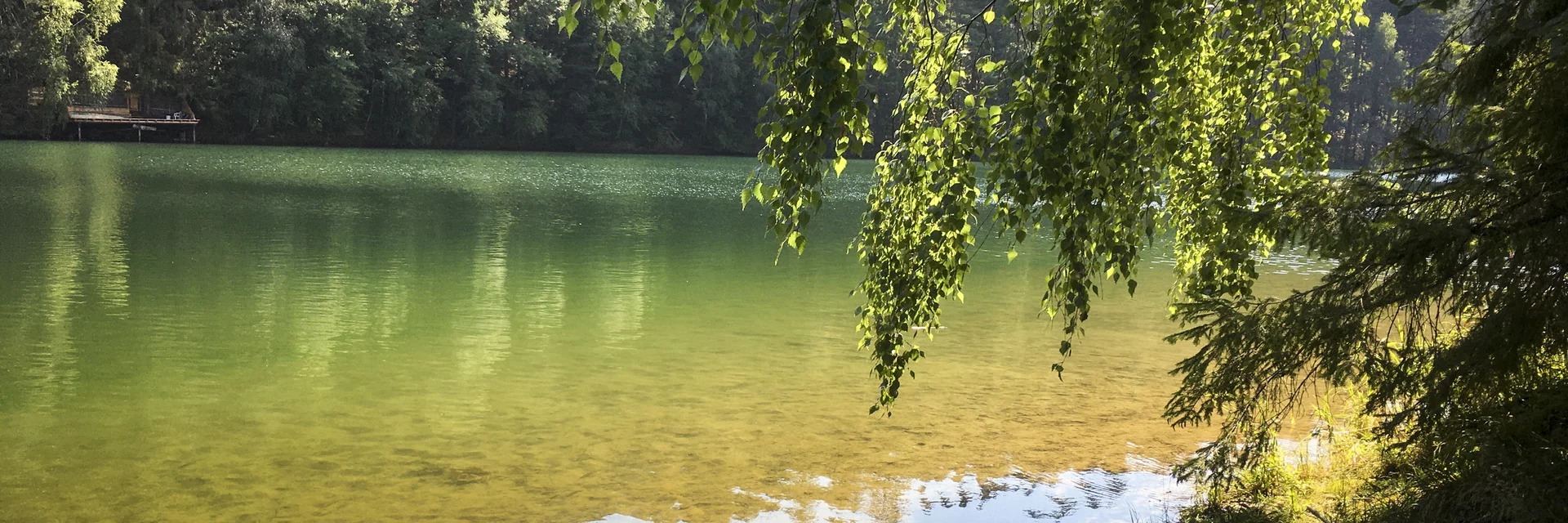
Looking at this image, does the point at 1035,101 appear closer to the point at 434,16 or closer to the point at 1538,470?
the point at 1538,470

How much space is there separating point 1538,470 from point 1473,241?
74 centimetres

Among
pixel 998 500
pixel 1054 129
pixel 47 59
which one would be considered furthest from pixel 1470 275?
pixel 47 59

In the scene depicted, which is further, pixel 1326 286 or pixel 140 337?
pixel 140 337

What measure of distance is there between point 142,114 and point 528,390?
54866mm

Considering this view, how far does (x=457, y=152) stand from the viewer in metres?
58.6

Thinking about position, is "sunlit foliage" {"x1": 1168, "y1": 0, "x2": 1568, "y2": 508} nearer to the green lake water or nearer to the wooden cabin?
the green lake water

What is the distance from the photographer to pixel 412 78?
59.9m

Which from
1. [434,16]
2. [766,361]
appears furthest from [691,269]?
[434,16]

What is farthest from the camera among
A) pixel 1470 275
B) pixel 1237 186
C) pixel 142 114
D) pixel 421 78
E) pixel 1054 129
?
pixel 421 78

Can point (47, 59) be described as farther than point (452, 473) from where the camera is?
Yes

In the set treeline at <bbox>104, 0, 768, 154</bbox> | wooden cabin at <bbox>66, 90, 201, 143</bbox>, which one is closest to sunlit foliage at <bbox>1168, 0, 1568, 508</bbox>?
treeline at <bbox>104, 0, 768, 154</bbox>

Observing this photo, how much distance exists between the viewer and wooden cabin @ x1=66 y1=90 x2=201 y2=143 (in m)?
55.0

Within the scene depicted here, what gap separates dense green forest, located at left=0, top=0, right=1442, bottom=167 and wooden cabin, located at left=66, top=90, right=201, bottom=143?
568mm

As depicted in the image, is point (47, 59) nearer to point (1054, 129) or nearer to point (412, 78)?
point (412, 78)
